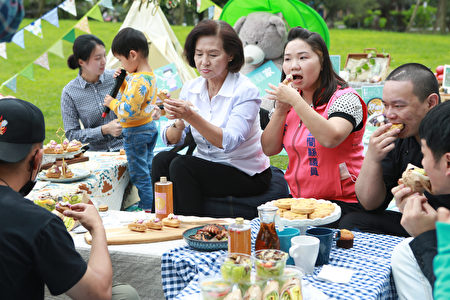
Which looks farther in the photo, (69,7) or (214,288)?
(69,7)

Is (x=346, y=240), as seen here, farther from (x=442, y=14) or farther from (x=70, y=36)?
(x=442, y=14)

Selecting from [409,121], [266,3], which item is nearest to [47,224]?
[409,121]

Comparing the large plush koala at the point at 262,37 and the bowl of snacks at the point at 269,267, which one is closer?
the bowl of snacks at the point at 269,267

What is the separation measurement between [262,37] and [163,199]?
12.4ft

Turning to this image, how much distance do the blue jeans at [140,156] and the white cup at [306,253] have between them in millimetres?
2238

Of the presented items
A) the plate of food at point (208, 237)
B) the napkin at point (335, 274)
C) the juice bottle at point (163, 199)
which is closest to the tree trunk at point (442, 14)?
the juice bottle at point (163, 199)

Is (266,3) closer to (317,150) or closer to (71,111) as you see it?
(71,111)

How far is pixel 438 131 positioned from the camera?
1615mm

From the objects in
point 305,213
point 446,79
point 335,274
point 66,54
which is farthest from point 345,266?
point 66,54

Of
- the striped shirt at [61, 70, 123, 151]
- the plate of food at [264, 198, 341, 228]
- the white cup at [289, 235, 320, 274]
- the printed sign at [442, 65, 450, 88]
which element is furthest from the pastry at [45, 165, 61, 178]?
the printed sign at [442, 65, 450, 88]

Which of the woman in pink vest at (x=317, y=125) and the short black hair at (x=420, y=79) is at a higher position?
the short black hair at (x=420, y=79)

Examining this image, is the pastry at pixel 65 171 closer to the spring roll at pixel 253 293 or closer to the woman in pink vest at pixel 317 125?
the woman in pink vest at pixel 317 125

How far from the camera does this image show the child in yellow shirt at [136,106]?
3773mm

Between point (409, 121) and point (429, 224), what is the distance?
0.79m
